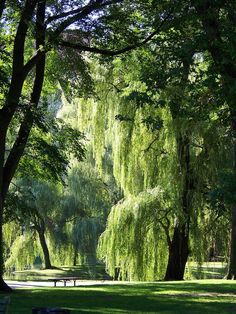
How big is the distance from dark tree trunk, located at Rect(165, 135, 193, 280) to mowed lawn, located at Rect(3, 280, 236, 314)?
2.91 meters

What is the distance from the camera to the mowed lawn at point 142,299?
1074cm

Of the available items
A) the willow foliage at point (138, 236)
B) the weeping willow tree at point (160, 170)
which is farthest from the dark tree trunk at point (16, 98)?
the willow foliage at point (138, 236)

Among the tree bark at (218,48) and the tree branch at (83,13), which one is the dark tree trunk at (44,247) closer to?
the tree branch at (83,13)

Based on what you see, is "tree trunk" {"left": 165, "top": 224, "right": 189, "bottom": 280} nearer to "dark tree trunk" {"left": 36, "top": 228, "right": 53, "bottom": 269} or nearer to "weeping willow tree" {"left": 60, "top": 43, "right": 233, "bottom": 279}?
"weeping willow tree" {"left": 60, "top": 43, "right": 233, "bottom": 279}

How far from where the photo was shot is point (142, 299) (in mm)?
12789

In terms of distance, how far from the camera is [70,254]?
2789 centimetres

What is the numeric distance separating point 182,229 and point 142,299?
658cm

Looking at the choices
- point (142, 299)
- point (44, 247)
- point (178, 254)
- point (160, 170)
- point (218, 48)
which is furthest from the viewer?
point (44, 247)

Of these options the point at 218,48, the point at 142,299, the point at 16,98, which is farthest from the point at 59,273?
the point at 218,48

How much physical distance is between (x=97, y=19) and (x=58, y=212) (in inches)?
617

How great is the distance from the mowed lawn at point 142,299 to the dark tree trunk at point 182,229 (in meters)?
2.91

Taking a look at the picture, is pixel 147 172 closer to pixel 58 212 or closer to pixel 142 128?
pixel 142 128

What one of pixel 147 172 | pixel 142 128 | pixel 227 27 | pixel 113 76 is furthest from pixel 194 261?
pixel 227 27

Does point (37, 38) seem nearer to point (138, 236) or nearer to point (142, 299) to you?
point (142, 299)
